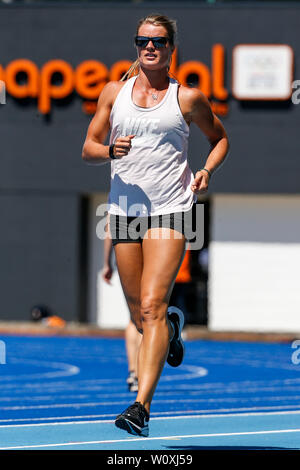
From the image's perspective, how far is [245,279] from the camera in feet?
77.2

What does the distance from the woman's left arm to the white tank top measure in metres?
0.10

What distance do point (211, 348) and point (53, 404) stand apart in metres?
8.72

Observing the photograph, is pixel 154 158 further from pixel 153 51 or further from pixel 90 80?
pixel 90 80

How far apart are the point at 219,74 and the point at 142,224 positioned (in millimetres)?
16244

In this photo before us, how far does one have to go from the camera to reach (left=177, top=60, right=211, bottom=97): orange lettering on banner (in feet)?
76.5

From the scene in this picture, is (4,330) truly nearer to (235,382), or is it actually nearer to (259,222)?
(259,222)

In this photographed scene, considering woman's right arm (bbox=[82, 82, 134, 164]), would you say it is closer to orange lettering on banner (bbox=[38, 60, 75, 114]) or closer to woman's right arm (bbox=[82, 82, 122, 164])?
woman's right arm (bbox=[82, 82, 122, 164])

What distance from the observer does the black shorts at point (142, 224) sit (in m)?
7.29

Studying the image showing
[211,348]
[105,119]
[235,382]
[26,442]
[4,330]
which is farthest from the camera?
[4,330]

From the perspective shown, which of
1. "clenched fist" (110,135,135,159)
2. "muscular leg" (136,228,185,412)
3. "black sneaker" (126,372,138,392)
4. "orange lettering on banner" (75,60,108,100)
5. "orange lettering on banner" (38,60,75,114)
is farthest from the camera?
"orange lettering on banner" (38,60,75,114)
